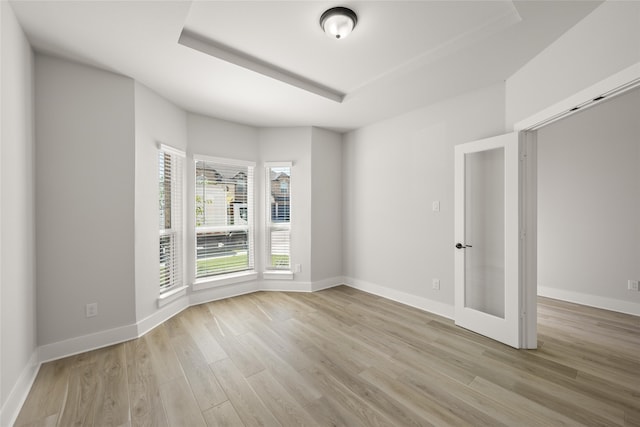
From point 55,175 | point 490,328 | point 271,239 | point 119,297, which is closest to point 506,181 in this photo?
point 490,328

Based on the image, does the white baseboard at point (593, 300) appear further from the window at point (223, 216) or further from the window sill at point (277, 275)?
the window at point (223, 216)

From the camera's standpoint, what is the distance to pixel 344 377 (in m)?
2.09

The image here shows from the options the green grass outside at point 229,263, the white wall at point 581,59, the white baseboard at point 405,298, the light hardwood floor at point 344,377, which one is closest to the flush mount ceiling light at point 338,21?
the white wall at point 581,59

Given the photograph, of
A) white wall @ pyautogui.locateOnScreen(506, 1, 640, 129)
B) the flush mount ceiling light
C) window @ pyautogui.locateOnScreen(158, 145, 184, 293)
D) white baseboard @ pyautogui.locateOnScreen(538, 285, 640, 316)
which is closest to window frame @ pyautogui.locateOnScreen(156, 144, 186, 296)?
window @ pyautogui.locateOnScreen(158, 145, 184, 293)

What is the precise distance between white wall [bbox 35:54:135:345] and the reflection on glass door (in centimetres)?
366

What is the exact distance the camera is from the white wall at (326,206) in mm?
4336

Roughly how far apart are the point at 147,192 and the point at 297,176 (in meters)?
2.14

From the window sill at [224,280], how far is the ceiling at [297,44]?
2.47 metres

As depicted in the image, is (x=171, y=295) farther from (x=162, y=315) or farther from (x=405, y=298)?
(x=405, y=298)

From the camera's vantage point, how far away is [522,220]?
252cm

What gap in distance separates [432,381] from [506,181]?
1986 millimetres

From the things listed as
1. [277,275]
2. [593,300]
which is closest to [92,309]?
A: [277,275]

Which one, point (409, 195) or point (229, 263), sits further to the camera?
point (229, 263)

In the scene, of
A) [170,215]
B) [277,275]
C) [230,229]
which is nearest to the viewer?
[170,215]
